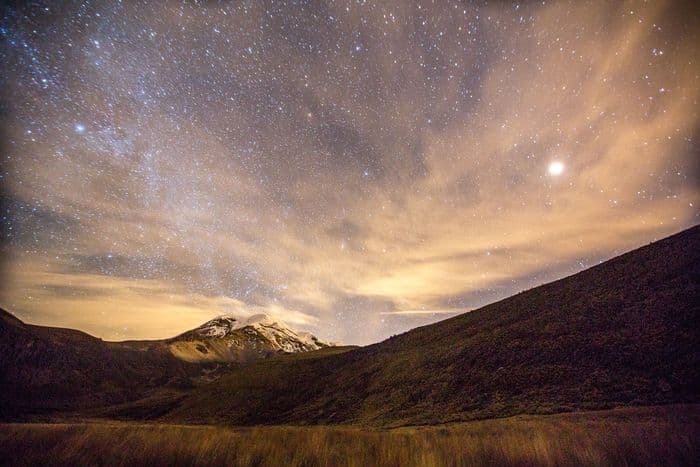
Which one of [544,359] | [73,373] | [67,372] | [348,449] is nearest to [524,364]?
[544,359]

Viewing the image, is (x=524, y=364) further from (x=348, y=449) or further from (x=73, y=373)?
(x=73, y=373)

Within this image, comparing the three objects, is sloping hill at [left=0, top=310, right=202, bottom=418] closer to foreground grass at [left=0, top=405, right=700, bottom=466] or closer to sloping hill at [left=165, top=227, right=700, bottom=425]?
sloping hill at [left=165, top=227, right=700, bottom=425]

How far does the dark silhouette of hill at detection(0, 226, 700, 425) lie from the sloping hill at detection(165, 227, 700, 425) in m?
0.11

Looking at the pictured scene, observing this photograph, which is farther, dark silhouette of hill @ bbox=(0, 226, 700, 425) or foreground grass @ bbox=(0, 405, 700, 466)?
dark silhouette of hill @ bbox=(0, 226, 700, 425)

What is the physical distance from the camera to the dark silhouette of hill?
65.5ft

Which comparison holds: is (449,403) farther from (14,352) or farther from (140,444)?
(14,352)

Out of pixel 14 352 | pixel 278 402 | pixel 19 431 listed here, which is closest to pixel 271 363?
pixel 278 402

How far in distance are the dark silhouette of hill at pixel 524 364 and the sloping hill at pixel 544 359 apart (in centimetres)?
11

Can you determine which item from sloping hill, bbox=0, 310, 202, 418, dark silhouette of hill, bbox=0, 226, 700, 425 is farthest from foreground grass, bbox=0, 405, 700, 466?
sloping hill, bbox=0, 310, 202, 418

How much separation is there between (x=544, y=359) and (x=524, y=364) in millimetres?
1512

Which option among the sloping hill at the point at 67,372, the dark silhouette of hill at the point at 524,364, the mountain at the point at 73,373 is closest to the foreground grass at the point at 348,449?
the dark silhouette of hill at the point at 524,364

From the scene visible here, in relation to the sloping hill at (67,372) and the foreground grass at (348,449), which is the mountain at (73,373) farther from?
the foreground grass at (348,449)

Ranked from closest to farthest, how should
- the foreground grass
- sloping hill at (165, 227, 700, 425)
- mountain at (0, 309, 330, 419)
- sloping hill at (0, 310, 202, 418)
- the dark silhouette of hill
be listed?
the foreground grass → sloping hill at (165, 227, 700, 425) → the dark silhouette of hill → mountain at (0, 309, 330, 419) → sloping hill at (0, 310, 202, 418)

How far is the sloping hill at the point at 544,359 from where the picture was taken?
64.6ft
